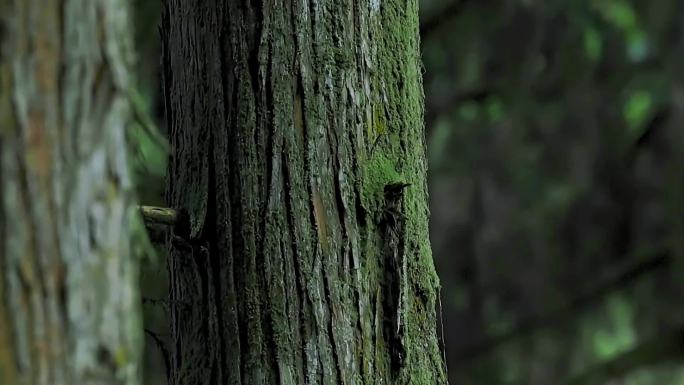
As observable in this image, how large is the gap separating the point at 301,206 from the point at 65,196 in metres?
0.87

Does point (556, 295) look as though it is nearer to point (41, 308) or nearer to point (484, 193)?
point (484, 193)

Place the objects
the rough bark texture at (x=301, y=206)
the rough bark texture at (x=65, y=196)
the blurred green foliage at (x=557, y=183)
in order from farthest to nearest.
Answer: the blurred green foliage at (x=557, y=183), the rough bark texture at (x=301, y=206), the rough bark texture at (x=65, y=196)

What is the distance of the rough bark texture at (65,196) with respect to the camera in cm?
142

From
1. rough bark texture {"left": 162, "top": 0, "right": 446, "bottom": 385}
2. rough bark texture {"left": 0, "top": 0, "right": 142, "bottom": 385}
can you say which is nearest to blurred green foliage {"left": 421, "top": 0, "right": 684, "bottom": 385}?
rough bark texture {"left": 162, "top": 0, "right": 446, "bottom": 385}

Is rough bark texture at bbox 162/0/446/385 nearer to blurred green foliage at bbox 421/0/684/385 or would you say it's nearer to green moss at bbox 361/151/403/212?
green moss at bbox 361/151/403/212

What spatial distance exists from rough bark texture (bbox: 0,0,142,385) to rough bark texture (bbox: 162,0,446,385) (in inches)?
30.1

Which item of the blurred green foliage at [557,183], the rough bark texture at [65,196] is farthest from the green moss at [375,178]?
the blurred green foliage at [557,183]

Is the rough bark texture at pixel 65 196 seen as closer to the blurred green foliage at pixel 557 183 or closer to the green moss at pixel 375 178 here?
the green moss at pixel 375 178

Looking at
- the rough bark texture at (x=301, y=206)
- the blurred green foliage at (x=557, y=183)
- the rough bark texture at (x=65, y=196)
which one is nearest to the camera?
the rough bark texture at (x=65, y=196)

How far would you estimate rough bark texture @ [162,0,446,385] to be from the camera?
2.28 metres

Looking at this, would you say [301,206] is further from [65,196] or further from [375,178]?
[65,196]

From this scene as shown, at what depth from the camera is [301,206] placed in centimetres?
229

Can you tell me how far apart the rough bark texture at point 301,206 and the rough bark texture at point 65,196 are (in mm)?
765

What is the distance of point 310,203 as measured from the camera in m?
2.29
